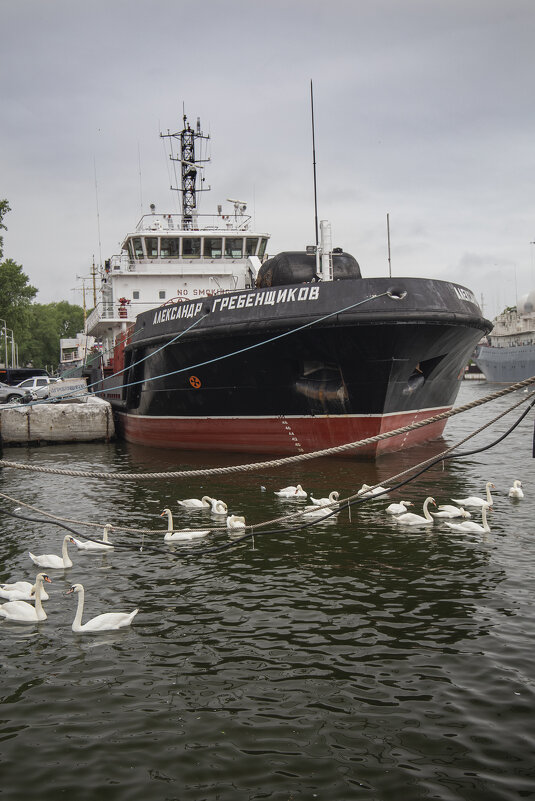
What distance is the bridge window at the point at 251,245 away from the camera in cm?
2209

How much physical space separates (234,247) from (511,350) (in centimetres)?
5070

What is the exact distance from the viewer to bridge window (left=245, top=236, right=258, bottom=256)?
22.1 m

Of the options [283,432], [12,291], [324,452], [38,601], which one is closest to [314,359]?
[283,432]

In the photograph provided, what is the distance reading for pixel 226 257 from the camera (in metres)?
22.0

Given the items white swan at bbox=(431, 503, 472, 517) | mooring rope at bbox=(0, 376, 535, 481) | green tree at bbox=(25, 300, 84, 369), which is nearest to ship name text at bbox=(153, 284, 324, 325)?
white swan at bbox=(431, 503, 472, 517)

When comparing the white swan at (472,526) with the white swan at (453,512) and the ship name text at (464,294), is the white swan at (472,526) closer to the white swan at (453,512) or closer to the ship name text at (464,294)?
the white swan at (453,512)

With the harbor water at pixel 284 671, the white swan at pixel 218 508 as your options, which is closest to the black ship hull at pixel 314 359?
the white swan at pixel 218 508

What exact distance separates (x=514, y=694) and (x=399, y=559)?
3.08 metres

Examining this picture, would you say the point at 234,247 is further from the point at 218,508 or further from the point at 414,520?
the point at 414,520

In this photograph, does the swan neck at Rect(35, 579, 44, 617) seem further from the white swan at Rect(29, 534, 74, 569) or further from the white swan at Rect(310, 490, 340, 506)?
the white swan at Rect(310, 490, 340, 506)

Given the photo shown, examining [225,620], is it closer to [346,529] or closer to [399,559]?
[399,559]

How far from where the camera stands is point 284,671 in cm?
488

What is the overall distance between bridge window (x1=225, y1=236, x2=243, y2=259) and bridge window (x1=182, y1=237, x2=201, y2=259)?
91 cm

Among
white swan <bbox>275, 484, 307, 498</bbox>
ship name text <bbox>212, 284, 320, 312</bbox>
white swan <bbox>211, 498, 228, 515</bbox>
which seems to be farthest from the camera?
ship name text <bbox>212, 284, 320, 312</bbox>
